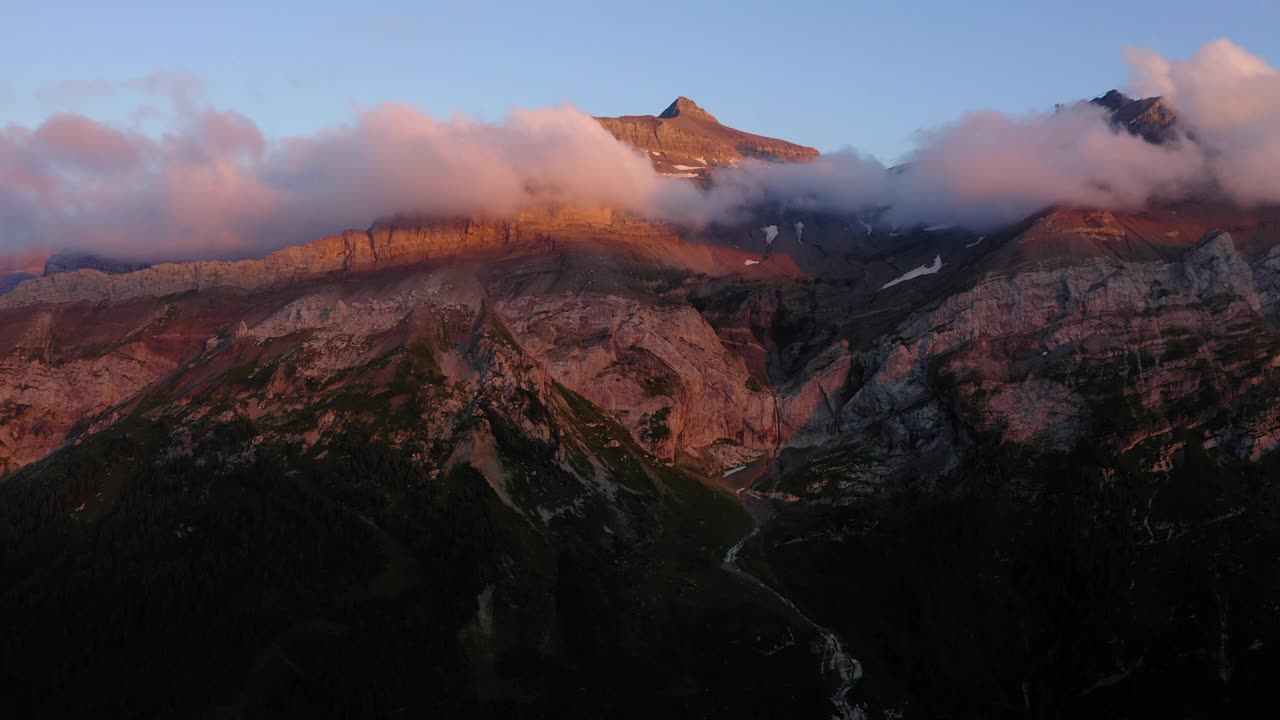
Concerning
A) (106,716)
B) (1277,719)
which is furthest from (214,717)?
(1277,719)

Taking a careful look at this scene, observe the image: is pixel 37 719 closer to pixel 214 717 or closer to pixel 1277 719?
pixel 214 717

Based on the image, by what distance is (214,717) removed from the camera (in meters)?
200

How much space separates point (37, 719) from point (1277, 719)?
737ft

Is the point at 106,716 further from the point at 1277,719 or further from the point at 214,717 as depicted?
the point at 1277,719

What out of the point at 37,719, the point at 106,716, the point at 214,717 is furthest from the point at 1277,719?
the point at 37,719

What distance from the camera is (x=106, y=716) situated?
19938cm

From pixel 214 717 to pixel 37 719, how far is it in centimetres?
3175

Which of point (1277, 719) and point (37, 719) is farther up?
point (37, 719)

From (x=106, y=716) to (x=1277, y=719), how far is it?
212498mm

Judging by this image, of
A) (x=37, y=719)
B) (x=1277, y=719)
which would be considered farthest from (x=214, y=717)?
(x=1277, y=719)

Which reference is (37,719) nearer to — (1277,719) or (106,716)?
(106,716)

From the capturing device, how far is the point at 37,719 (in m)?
199

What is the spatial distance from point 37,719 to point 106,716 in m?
12.3

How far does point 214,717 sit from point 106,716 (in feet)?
64.0
